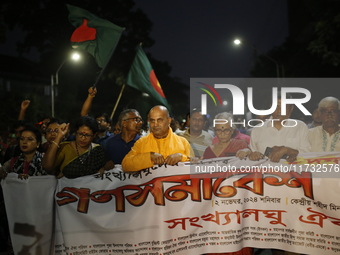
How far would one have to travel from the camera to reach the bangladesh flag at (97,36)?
20.2ft

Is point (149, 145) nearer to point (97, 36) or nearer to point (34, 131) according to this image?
point (34, 131)

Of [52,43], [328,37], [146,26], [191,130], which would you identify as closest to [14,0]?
[52,43]

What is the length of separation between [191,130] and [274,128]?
156cm

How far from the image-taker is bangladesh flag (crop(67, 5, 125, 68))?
617 centimetres

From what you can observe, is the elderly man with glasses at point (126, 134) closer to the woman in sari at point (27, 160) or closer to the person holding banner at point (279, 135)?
the woman in sari at point (27, 160)

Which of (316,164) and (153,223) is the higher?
(316,164)

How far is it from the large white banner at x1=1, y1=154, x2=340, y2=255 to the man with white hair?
492mm

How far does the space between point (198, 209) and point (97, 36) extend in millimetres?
3928

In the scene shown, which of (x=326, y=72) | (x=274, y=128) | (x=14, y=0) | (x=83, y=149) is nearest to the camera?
(x=83, y=149)

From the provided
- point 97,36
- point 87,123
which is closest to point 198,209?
point 87,123

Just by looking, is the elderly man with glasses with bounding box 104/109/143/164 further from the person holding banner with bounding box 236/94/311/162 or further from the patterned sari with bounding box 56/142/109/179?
the person holding banner with bounding box 236/94/311/162

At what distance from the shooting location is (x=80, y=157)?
3.77 meters

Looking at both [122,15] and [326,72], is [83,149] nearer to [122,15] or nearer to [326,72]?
[326,72]

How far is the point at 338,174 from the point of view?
3430 mm
